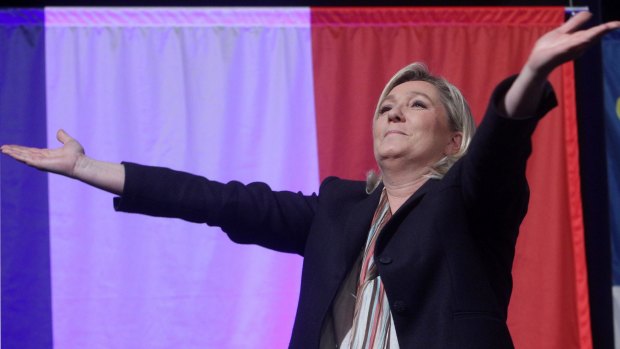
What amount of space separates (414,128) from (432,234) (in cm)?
29

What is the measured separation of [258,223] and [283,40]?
126 cm

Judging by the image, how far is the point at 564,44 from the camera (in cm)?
136

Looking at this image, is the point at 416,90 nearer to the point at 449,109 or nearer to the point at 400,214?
the point at 449,109

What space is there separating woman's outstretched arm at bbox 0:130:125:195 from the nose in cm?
57

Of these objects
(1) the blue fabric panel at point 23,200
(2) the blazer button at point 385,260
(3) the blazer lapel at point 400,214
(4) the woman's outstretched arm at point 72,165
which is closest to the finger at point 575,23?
(3) the blazer lapel at point 400,214

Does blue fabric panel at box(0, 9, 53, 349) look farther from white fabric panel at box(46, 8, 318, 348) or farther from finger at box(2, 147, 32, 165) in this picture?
finger at box(2, 147, 32, 165)

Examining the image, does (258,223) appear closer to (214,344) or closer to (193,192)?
(193,192)

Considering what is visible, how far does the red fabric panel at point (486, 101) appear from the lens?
2.92 meters

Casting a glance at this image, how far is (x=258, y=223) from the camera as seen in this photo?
189 cm

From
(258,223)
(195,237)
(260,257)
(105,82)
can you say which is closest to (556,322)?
(260,257)

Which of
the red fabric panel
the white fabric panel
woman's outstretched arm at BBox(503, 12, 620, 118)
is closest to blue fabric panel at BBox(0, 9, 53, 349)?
the white fabric panel

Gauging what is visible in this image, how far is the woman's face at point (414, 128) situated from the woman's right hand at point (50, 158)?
625 mm

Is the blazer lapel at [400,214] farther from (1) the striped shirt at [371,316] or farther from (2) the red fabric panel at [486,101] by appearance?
(2) the red fabric panel at [486,101]
